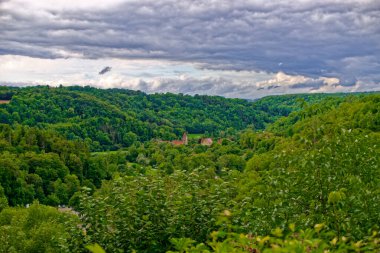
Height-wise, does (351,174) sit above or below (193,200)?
above

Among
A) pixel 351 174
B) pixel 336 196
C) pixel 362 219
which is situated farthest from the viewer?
pixel 351 174

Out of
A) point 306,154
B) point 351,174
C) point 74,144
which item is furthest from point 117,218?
point 74,144

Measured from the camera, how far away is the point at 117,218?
1439 centimetres

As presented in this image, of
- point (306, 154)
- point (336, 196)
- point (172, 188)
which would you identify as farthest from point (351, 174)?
point (172, 188)

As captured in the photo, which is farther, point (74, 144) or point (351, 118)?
point (74, 144)

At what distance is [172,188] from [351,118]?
76796mm

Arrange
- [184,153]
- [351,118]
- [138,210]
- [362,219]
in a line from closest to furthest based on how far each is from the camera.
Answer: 1. [362,219]
2. [138,210]
3. [351,118]
4. [184,153]

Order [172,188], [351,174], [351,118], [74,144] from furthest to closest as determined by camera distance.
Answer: [74,144], [351,118], [172,188], [351,174]

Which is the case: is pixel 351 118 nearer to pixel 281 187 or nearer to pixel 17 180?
pixel 17 180

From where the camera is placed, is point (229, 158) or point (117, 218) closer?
point (117, 218)

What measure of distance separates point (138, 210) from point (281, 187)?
4.13 metres

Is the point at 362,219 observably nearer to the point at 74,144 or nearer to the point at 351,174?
the point at 351,174

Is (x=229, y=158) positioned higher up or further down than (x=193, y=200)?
further down

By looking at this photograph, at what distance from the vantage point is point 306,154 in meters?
13.5
